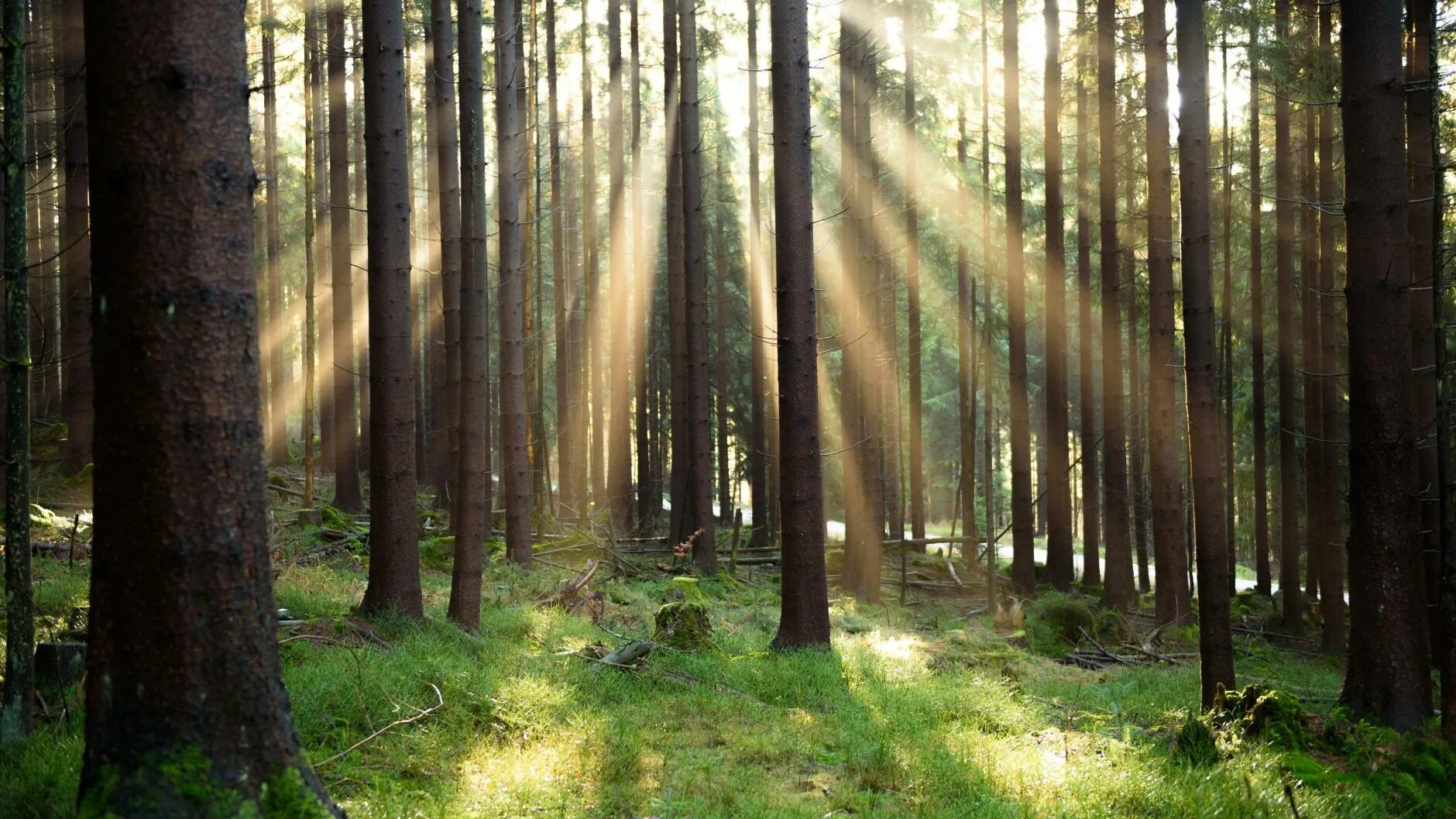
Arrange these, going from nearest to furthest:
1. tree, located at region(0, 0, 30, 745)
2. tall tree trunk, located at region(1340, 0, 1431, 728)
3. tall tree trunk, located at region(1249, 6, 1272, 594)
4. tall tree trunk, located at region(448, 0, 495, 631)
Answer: tree, located at region(0, 0, 30, 745)
tall tree trunk, located at region(1340, 0, 1431, 728)
tall tree trunk, located at region(448, 0, 495, 631)
tall tree trunk, located at region(1249, 6, 1272, 594)

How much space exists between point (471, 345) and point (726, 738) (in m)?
5.99

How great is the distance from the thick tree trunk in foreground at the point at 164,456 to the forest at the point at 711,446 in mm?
16

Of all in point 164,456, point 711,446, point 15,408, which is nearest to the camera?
point 164,456

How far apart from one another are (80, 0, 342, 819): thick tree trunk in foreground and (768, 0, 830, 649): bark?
7037 mm

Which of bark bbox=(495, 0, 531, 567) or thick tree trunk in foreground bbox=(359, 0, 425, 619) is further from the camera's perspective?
bark bbox=(495, 0, 531, 567)

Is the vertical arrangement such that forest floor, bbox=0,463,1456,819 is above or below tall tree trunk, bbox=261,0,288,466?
below

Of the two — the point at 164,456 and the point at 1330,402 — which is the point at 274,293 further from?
the point at 164,456

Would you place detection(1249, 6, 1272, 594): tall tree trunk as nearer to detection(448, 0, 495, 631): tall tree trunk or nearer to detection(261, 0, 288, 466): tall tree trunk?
detection(448, 0, 495, 631): tall tree trunk

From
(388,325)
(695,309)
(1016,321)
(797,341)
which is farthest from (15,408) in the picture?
(1016,321)

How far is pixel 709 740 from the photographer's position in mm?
6930

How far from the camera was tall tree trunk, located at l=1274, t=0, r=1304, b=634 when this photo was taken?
55.5ft

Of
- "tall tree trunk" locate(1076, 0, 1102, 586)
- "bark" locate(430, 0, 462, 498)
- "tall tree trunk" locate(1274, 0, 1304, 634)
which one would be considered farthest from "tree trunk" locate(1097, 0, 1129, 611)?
"bark" locate(430, 0, 462, 498)

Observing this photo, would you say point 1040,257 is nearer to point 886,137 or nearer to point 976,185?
point 976,185

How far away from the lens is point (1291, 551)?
56.7ft
